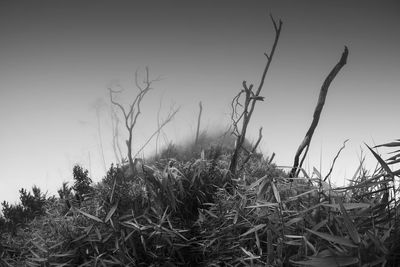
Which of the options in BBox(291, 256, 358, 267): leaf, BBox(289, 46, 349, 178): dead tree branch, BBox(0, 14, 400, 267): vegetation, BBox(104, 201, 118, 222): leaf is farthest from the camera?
BBox(289, 46, 349, 178): dead tree branch

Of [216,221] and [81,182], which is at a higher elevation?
[81,182]

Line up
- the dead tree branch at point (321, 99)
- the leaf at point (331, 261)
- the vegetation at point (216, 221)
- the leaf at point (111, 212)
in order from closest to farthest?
the leaf at point (331, 261), the vegetation at point (216, 221), the leaf at point (111, 212), the dead tree branch at point (321, 99)

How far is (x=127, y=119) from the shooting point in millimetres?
2100

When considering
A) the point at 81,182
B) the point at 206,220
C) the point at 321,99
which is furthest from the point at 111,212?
the point at 321,99

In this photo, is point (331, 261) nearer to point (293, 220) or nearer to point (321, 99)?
point (293, 220)

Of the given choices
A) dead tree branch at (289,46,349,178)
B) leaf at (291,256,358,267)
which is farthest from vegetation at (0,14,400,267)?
dead tree branch at (289,46,349,178)

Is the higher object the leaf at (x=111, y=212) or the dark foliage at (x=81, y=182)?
the dark foliage at (x=81, y=182)

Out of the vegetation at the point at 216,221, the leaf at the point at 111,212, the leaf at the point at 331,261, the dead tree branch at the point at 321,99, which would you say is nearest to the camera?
the leaf at the point at 331,261

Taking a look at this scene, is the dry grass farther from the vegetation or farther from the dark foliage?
the dark foliage

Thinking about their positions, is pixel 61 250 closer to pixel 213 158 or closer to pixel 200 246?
pixel 200 246

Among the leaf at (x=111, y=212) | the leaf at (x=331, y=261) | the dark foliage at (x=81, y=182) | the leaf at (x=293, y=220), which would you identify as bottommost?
the leaf at (x=331, y=261)

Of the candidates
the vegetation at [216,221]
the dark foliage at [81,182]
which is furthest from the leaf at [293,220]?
the dark foliage at [81,182]

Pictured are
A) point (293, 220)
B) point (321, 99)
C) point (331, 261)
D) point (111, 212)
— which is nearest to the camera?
point (331, 261)

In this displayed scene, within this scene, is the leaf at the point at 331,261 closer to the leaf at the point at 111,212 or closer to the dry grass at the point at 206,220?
the dry grass at the point at 206,220
